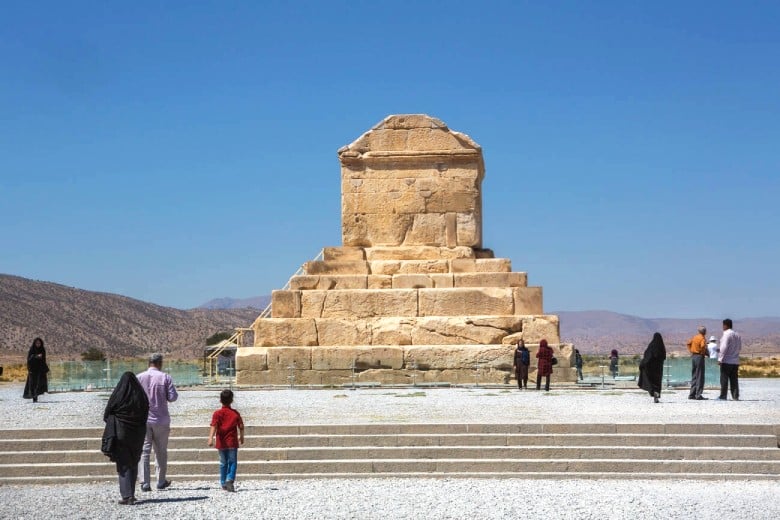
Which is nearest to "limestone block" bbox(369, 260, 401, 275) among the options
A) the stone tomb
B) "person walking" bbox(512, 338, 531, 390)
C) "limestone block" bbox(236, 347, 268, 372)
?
the stone tomb

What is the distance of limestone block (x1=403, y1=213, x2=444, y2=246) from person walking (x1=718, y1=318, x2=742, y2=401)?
646cm

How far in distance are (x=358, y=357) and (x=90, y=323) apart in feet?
188

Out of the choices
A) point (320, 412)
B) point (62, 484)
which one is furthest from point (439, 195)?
point (62, 484)

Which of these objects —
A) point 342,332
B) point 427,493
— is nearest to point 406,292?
point 342,332

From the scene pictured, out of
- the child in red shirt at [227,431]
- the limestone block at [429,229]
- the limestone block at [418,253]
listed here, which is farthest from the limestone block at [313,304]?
the child in red shirt at [227,431]

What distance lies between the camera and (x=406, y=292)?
20.2 metres

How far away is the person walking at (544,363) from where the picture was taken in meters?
18.2

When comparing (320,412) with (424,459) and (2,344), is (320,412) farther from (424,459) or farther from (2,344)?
(2,344)

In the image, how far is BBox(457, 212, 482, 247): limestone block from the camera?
69.5 ft

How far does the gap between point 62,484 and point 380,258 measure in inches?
435

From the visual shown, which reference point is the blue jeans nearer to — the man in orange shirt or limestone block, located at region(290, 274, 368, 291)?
the man in orange shirt

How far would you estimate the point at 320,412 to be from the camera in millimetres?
13969

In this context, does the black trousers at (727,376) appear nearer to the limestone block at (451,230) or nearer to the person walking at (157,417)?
the limestone block at (451,230)

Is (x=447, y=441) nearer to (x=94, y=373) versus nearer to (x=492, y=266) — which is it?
(x=492, y=266)
